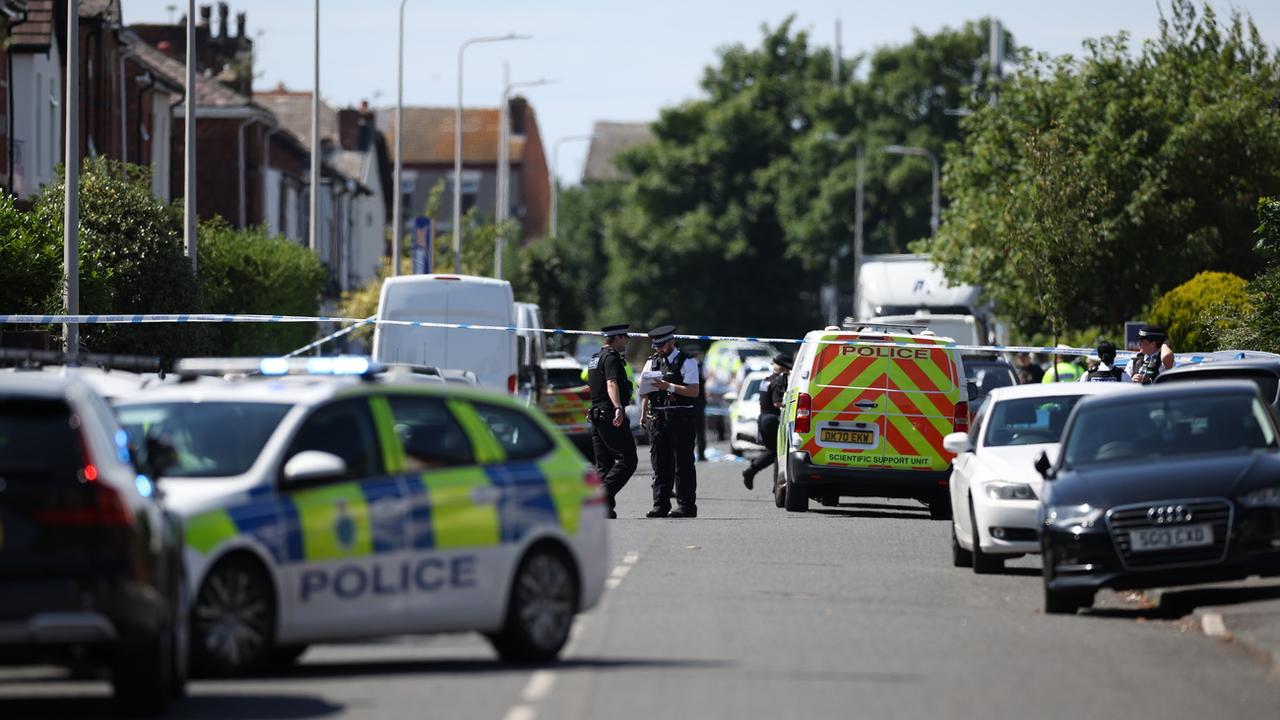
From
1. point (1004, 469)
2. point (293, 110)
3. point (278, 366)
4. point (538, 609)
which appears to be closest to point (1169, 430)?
point (1004, 469)

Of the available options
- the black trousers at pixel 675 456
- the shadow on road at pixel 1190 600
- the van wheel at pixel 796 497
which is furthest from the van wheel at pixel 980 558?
the van wheel at pixel 796 497

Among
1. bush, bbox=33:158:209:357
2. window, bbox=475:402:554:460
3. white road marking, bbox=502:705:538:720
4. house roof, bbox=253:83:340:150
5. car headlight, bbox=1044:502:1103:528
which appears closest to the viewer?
white road marking, bbox=502:705:538:720

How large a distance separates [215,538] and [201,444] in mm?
1032

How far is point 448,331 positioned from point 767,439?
4.86 meters

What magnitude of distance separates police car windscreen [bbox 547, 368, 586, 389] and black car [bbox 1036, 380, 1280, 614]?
24.6 m

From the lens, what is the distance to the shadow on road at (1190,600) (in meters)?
15.5

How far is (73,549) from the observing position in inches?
363

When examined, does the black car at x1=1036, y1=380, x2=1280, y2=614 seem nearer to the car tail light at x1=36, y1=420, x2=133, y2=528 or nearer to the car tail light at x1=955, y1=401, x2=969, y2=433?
the car tail light at x1=36, y1=420, x2=133, y2=528

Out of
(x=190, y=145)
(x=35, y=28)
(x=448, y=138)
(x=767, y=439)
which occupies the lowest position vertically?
(x=767, y=439)

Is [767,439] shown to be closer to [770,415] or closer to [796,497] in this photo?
[770,415]

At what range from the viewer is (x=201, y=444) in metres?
11.6

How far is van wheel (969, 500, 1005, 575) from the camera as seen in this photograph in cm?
1761

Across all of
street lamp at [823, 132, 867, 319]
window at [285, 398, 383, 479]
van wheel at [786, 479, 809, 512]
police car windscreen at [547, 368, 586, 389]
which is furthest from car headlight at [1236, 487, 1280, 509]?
street lamp at [823, 132, 867, 319]

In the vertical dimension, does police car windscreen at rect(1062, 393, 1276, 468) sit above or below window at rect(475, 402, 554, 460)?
below
